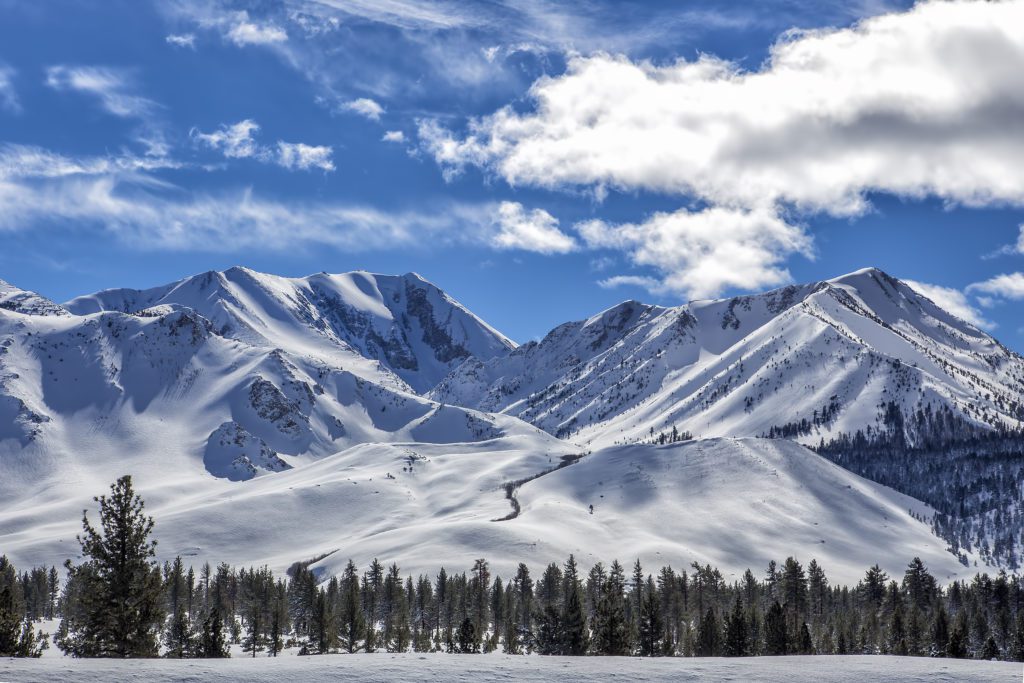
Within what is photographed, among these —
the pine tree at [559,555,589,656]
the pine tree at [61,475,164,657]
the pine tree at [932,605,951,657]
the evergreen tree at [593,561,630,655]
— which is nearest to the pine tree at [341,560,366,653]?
the pine tree at [559,555,589,656]

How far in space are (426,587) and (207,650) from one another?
93758 millimetres

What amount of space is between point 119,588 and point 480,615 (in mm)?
107900

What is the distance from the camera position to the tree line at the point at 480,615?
42.5 meters

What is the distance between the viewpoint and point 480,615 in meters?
144

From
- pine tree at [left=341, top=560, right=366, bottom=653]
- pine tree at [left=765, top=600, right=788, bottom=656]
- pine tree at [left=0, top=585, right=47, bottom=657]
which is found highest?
pine tree at [left=0, top=585, right=47, bottom=657]

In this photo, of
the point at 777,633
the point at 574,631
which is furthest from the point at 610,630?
the point at 777,633

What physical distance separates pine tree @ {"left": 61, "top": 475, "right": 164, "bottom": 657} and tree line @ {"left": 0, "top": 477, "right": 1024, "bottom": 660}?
0.07 metres

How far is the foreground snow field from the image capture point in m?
22.6

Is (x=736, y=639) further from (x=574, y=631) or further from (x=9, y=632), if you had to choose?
(x=9, y=632)

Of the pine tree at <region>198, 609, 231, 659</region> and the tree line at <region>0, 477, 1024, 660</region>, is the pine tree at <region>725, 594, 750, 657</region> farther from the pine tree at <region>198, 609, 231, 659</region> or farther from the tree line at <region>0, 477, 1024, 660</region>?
the pine tree at <region>198, 609, 231, 659</region>

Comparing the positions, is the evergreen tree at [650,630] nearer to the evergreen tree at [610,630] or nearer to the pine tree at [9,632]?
the evergreen tree at [610,630]

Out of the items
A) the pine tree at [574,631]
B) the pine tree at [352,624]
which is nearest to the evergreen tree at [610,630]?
the pine tree at [574,631]

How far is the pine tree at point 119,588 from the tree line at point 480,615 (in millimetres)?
71

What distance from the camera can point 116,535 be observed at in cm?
4272
